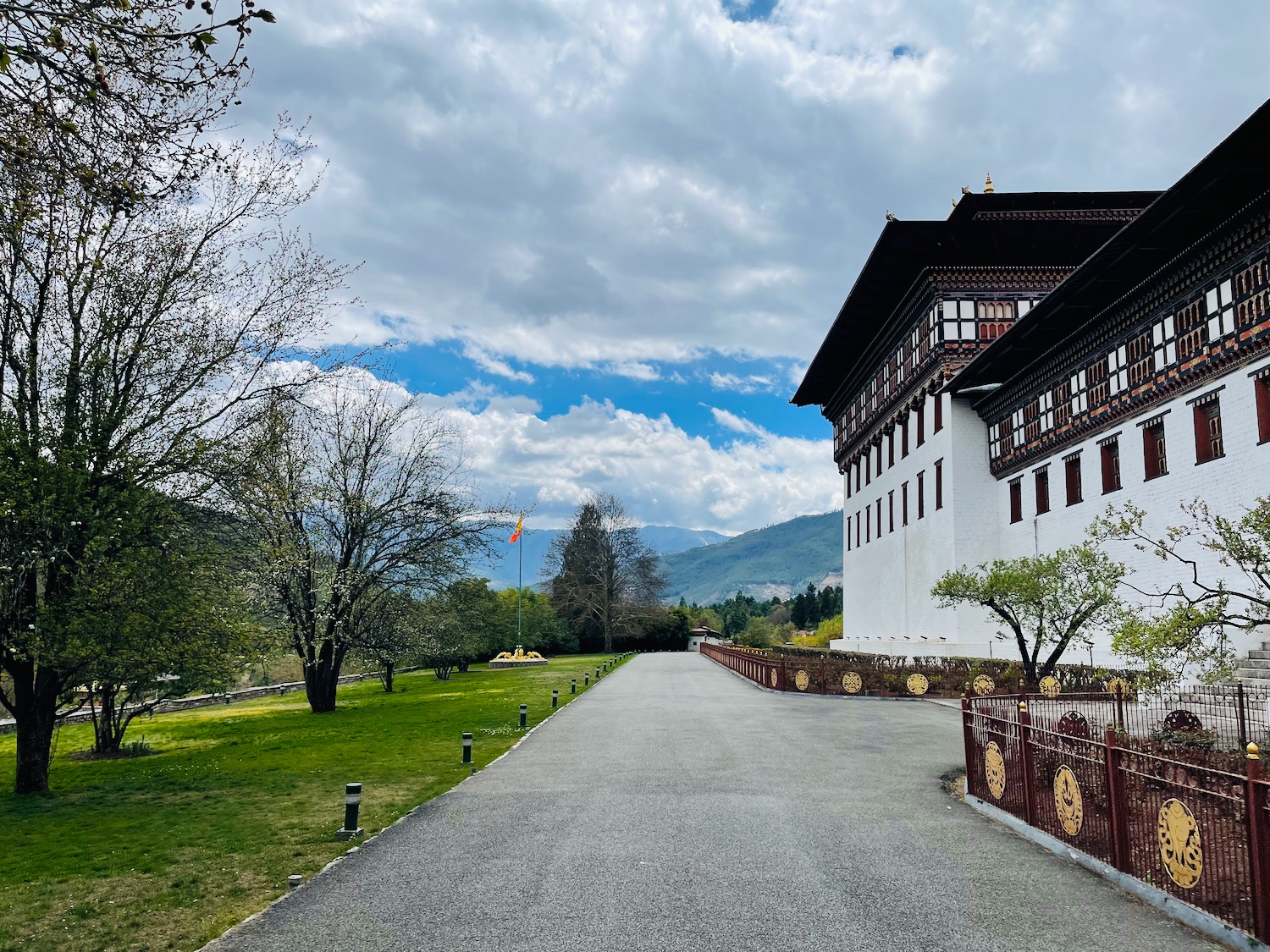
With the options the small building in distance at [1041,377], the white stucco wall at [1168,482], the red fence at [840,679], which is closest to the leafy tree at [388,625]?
the red fence at [840,679]

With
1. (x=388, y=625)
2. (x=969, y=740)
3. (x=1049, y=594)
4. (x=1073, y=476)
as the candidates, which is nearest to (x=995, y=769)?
(x=969, y=740)

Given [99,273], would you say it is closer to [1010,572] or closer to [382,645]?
[382,645]

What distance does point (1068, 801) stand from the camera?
28.5 ft

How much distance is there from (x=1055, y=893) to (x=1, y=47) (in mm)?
10182

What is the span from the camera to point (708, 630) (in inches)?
4892

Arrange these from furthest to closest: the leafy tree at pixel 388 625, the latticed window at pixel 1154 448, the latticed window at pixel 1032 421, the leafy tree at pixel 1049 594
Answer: the latticed window at pixel 1032 421 → the leafy tree at pixel 388 625 → the latticed window at pixel 1154 448 → the leafy tree at pixel 1049 594

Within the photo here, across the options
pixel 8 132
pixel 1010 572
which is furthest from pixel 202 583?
pixel 1010 572

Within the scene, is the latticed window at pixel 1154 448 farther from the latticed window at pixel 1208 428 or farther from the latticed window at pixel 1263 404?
the latticed window at pixel 1263 404

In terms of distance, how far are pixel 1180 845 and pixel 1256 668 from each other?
1657 cm

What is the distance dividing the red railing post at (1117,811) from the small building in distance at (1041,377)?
55.8ft

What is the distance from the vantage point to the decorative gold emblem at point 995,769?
34.1 feet

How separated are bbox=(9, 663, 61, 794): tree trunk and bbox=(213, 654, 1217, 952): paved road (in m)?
6.77

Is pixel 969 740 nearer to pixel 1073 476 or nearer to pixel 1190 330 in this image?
pixel 1190 330

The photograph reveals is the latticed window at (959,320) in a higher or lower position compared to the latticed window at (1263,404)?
higher
